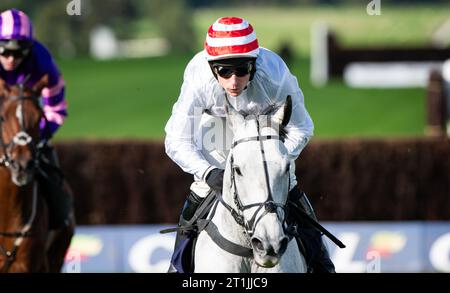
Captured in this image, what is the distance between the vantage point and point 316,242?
5.92 m

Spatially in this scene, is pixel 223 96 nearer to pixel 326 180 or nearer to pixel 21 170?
pixel 21 170

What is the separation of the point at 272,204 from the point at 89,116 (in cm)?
2724

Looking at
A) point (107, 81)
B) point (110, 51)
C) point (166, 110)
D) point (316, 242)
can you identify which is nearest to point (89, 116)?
point (166, 110)

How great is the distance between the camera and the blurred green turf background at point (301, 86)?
27766mm

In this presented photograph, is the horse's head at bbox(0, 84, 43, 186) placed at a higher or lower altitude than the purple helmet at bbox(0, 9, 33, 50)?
lower

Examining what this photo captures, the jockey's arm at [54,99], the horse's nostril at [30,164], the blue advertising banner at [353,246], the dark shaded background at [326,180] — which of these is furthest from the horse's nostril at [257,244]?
the dark shaded background at [326,180]

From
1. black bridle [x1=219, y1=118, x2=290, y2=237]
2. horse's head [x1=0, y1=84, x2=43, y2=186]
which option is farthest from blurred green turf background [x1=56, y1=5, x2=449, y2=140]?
black bridle [x1=219, y1=118, x2=290, y2=237]

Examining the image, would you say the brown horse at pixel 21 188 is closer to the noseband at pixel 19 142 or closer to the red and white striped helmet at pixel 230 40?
the noseband at pixel 19 142

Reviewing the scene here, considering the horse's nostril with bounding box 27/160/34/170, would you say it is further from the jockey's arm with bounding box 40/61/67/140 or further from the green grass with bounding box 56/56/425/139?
the green grass with bounding box 56/56/425/139

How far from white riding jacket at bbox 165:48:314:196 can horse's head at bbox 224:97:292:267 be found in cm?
35

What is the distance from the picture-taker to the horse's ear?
5203mm

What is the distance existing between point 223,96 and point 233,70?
22 cm

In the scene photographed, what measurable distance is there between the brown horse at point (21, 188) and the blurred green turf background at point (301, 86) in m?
13.2
